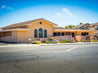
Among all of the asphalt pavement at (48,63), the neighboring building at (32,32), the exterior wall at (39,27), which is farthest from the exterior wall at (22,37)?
the asphalt pavement at (48,63)

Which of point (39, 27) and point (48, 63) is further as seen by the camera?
point (39, 27)

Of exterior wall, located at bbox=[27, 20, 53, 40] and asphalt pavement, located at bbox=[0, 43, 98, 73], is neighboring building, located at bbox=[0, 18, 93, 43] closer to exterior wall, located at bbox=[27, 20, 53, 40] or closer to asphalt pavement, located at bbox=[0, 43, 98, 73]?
exterior wall, located at bbox=[27, 20, 53, 40]

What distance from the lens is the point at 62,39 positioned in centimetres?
3039

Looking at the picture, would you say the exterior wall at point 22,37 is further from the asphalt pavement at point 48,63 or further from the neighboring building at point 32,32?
the asphalt pavement at point 48,63

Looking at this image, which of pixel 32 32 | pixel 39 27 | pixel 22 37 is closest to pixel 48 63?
pixel 22 37

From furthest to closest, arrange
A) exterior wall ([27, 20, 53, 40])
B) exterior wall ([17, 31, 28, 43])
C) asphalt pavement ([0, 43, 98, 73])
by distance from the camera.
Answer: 1. exterior wall ([27, 20, 53, 40])
2. exterior wall ([17, 31, 28, 43])
3. asphalt pavement ([0, 43, 98, 73])

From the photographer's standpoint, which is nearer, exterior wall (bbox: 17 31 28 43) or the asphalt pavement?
the asphalt pavement

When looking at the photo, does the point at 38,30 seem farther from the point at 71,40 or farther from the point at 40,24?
the point at 71,40

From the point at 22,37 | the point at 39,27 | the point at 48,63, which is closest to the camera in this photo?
the point at 48,63

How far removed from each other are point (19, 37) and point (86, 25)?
130 ft

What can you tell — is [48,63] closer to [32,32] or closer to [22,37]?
[22,37]

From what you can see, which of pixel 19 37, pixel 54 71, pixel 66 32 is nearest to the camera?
pixel 54 71

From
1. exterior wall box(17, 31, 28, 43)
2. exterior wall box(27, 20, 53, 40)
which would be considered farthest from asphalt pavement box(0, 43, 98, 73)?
exterior wall box(27, 20, 53, 40)

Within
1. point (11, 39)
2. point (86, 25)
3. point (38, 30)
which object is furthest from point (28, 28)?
point (86, 25)
